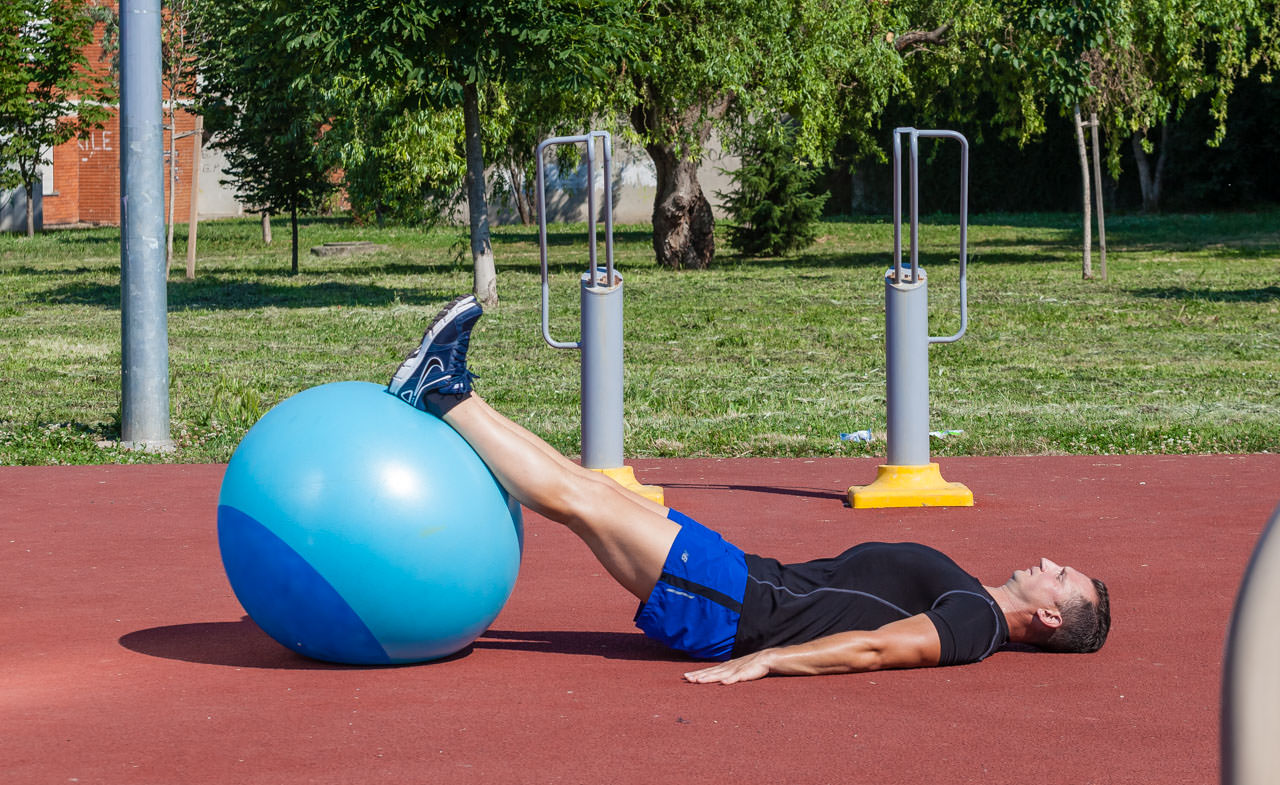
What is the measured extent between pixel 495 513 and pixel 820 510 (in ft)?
12.1

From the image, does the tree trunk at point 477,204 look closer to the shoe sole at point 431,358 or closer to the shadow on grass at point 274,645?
the shadow on grass at point 274,645

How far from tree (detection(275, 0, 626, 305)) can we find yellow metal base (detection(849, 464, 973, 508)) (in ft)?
36.3

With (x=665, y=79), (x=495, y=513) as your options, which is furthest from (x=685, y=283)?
(x=495, y=513)

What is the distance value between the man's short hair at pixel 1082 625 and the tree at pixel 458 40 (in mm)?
14042

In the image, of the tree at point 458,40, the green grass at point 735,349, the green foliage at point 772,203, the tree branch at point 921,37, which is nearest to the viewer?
the green grass at point 735,349

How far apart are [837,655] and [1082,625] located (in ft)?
3.16

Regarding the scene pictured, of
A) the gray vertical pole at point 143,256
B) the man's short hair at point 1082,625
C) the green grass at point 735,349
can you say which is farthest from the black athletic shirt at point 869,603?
the gray vertical pole at point 143,256

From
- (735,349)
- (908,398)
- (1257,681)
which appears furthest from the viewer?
(735,349)

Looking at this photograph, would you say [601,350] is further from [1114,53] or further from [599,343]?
[1114,53]

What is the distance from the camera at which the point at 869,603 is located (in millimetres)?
4949

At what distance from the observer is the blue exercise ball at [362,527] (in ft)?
15.2

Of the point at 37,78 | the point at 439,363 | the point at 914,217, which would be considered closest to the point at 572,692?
the point at 439,363

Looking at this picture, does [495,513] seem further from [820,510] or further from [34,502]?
[34,502]

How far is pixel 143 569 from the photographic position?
6777mm
